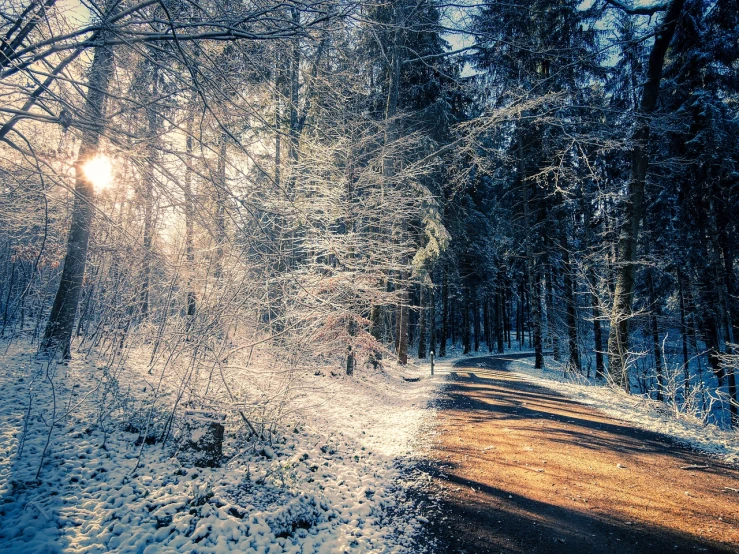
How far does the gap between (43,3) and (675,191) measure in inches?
801

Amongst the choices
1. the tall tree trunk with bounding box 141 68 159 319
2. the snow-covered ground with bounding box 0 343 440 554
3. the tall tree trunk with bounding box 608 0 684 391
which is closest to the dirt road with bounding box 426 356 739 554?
the snow-covered ground with bounding box 0 343 440 554

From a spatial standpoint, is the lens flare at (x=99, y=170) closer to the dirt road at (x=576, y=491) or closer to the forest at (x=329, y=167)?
the forest at (x=329, y=167)

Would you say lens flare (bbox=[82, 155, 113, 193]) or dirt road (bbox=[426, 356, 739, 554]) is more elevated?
lens flare (bbox=[82, 155, 113, 193])

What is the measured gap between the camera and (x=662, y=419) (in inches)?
253

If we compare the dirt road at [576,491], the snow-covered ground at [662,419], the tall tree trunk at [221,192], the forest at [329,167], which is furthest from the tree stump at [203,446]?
the snow-covered ground at [662,419]

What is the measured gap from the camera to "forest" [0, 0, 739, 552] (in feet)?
7.55

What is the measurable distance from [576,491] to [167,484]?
15.5 ft

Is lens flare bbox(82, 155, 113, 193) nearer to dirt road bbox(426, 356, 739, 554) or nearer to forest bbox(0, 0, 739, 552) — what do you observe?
forest bbox(0, 0, 739, 552)

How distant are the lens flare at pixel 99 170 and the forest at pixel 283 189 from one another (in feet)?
0.07

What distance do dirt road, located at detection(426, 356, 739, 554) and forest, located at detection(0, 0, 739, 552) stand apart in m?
1.42

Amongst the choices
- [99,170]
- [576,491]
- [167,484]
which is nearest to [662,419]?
[576,491]

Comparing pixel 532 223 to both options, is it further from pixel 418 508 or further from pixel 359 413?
pixel 418 508

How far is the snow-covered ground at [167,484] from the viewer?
2740mm

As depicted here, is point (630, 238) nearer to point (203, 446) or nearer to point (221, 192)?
point (221, 192)
